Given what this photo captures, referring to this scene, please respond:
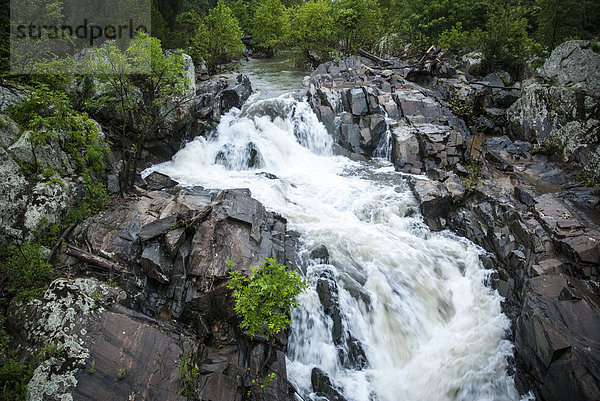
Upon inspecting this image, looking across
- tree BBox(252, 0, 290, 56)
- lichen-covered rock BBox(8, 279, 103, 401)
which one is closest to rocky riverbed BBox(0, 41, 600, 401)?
lichen-covered rock BBox(8, 279, 103, 401)

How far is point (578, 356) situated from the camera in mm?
6449

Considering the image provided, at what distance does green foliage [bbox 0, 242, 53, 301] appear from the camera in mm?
6340

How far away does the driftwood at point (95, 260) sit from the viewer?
739cm

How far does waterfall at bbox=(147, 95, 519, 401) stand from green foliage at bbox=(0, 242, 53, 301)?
5785 millimetres

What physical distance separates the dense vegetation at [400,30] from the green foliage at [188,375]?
21.3 meters

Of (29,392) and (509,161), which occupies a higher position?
(509,161)

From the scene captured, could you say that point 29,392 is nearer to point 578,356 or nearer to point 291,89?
point 578,356

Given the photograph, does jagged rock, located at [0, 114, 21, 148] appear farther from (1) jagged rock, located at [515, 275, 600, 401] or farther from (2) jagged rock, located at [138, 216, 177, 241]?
(1) jagged rock, located at [515, 275, 600, 401]

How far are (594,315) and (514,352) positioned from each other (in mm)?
1967

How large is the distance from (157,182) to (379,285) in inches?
354

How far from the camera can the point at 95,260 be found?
739 cm

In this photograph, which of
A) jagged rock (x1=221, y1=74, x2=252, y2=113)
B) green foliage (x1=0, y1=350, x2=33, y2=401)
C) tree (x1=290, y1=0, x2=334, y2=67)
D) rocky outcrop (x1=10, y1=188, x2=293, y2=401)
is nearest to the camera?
green foliage (x1=0, y1=350, x2=33, y2=401)

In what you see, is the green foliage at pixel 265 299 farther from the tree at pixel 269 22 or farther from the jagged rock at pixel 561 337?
the tree at pixel 269 22

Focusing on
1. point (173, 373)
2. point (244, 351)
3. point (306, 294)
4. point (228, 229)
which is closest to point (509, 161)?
point (306, 294)
